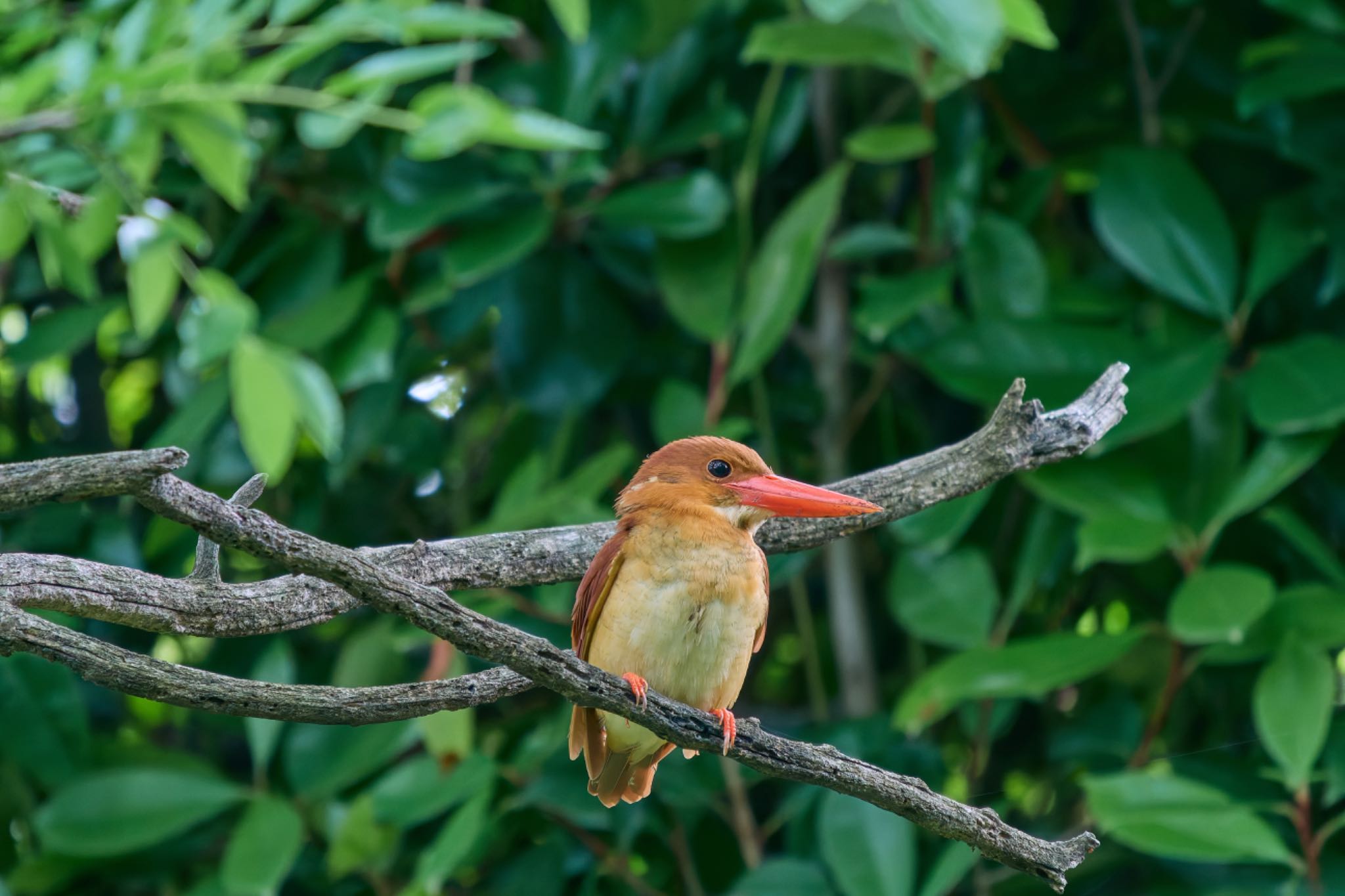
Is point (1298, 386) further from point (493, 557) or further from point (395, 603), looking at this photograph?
point (395, 603)

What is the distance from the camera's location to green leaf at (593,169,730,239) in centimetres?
323

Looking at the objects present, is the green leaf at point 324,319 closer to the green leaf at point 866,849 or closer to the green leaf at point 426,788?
the green leaf at point 426,788

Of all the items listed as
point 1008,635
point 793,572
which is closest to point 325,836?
point 793,572

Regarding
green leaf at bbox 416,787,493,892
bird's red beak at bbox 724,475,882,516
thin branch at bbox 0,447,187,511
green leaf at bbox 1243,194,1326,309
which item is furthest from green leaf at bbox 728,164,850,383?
thin branch at bbox 0,447,187,511

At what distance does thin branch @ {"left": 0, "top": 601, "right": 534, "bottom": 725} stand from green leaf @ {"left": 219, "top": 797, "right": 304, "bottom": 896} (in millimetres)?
1855

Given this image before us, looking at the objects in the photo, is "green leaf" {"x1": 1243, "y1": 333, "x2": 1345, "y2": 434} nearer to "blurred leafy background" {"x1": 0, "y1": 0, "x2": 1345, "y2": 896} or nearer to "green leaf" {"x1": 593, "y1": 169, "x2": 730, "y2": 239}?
"blurred leafy background" {"x1": 0, "y1": 0, "x2": 1345, "y2": 896}

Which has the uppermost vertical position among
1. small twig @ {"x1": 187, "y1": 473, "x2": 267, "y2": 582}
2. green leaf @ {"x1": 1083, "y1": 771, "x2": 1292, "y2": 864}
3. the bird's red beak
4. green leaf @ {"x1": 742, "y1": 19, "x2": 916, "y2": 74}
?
small twig @ {"x1": 187, "y1": 473, "x2": 267, "y2": 582}

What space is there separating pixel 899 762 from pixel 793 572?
0.52 metres

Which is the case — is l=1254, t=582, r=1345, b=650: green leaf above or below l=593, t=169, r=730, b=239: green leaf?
below

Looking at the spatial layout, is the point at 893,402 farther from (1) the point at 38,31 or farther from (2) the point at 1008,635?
(1) the point at 38,31

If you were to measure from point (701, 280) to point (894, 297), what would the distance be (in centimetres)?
49

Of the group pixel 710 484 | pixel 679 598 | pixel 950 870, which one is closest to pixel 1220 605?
pixel 950 870

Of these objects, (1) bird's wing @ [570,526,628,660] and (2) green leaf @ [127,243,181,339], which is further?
(1) bird's wing @ [570,526,628,660]

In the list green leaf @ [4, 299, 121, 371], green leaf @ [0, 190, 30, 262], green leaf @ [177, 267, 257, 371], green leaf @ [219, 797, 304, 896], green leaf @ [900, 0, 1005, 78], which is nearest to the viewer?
green leaf @ [177, 267, 257, 371]
